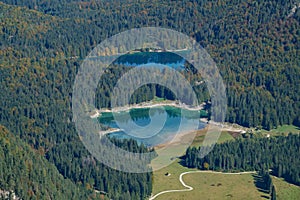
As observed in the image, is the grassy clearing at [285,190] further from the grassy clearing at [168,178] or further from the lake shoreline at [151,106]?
the lake shoreline at [151,106]

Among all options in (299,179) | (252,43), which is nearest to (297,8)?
(252,43)

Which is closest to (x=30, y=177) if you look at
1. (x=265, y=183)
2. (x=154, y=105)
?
(x=265, y=183)

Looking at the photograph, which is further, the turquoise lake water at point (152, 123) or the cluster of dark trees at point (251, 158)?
the turquoise lake water at point (152, 123)

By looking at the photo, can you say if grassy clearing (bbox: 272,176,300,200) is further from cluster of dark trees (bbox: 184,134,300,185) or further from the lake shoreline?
the lake shoreline

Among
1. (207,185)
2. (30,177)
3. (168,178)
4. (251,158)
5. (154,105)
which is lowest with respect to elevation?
(207,185)

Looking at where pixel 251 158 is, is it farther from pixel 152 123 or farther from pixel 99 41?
pixel 99 41

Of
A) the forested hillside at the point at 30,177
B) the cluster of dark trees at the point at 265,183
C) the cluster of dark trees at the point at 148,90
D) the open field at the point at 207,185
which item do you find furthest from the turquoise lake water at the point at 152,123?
the forested hillside at the point at 30,177

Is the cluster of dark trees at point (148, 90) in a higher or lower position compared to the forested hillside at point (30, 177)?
higher
